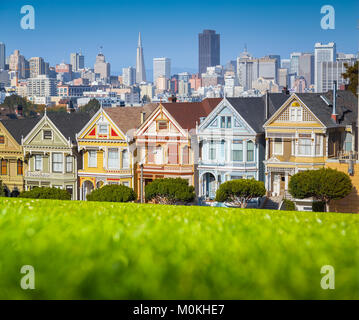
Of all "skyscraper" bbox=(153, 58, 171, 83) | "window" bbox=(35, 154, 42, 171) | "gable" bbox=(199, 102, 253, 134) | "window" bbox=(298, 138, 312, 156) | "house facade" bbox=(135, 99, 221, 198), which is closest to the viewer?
"window" bbox=(298, 138, 312, 156)

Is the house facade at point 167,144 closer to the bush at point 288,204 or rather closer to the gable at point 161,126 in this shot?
the gable at point 161,126

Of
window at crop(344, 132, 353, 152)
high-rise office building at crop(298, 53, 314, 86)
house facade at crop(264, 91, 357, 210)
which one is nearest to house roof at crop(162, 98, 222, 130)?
house facade at crop(264, 91, 357, 210)

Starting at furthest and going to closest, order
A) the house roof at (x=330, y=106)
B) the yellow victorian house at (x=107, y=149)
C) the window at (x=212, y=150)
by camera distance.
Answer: the yellow victorian house at (x=107, y=149) < the window at (x=212, y=150) < the house roof at (x=330, y=106)

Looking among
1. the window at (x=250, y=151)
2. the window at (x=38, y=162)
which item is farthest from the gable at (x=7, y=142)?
the window at (x=250, y=151)

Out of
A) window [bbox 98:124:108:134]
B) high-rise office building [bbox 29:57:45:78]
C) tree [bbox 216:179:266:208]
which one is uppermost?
high-rise office building [bbox 29:57:45:78]

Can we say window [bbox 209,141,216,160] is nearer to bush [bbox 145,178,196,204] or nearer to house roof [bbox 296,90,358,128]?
bush [bbox 145,178,196,204]

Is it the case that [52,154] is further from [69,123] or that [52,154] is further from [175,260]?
[175,260]

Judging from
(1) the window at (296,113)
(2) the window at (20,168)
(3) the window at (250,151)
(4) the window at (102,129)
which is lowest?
(2) the window at (20,168)
